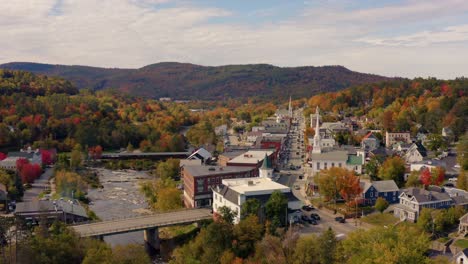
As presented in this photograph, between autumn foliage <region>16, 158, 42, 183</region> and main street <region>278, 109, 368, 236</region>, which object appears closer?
main street <region>278, 109, 368, 236</region>

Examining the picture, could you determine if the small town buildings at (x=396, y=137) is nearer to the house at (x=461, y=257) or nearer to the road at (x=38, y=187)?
the house at (x=461, y=257)

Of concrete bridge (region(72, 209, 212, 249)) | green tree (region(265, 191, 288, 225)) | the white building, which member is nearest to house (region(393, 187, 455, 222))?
the white building

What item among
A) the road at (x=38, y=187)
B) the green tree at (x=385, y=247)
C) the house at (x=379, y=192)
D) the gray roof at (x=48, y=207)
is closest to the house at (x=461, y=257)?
the green tree at (x=385, y=247)

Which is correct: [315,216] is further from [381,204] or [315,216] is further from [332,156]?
[332,156]

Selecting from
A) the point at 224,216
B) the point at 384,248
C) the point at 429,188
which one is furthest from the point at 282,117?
the point at 384,248

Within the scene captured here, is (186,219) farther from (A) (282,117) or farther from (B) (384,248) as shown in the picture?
(A) (282,117)

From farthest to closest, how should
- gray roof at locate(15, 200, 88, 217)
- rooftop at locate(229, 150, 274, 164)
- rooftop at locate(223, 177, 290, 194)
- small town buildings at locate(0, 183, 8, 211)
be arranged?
rooftop at locate(229, 150, 274, 164)
small town buildings at locate(0, 183, 8, 211)
gray roof at locate(15, 200, 88, 217)
rooftop at locate(223, 177, 290, 194)

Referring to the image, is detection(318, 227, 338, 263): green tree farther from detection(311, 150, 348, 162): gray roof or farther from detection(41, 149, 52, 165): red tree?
detection(41, 149, 52, 165): red tree
